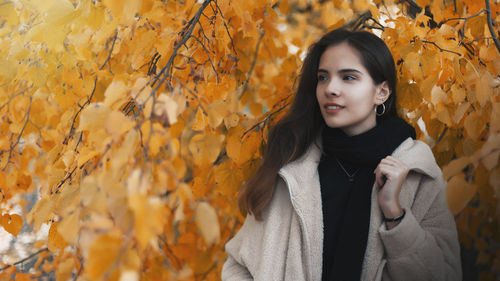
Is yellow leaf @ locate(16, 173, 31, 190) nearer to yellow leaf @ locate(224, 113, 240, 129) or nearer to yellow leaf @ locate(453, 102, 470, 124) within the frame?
yellow leaf @ locate(224, 113, 240, 129)

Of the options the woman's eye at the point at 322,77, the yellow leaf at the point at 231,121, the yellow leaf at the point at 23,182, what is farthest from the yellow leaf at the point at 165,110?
the yellow leaf at the point at 23,182

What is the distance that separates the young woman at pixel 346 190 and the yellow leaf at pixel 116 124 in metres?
0.76

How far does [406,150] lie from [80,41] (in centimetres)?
115

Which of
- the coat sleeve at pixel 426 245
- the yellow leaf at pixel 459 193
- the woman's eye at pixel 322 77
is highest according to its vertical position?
the woman's eye at pixel 322 77

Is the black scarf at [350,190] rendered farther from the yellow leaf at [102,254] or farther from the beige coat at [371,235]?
the yellow leaf at [102,254]

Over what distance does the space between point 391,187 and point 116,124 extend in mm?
863

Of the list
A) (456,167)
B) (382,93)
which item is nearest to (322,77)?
(382,93)

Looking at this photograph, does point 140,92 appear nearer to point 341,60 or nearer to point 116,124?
point 116,124

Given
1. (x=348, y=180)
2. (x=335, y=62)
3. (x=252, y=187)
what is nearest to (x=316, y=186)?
(x=348, y=180)

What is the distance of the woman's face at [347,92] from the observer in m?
1.51

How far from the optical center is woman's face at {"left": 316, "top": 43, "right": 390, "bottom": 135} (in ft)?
4.97

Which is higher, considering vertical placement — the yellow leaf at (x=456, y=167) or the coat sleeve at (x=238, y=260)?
the yellow leaf at (x=456, y=167)

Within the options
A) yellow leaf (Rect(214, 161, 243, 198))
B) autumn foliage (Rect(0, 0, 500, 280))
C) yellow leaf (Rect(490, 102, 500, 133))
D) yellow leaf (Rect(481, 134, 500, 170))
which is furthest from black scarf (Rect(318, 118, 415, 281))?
yellow leaf (Rect(481, 134, 500, 170))

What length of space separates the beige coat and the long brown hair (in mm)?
54
